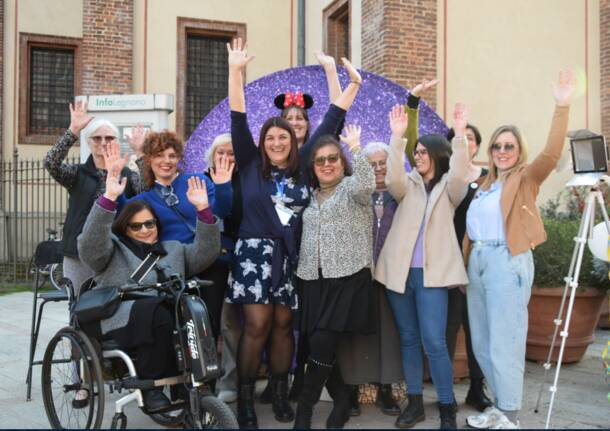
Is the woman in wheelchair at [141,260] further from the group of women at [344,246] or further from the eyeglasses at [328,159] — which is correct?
the eyeglasses at [328,159]

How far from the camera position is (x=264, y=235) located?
3.99 meters

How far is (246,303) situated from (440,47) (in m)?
8.18

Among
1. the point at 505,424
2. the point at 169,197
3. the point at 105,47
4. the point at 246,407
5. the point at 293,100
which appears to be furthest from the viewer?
the point at 105,47

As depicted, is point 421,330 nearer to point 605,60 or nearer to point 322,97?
point 322,97

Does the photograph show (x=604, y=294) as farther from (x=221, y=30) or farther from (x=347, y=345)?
(x=221, y=30)

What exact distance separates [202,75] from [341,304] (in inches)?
476

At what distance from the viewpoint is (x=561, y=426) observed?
407 cm

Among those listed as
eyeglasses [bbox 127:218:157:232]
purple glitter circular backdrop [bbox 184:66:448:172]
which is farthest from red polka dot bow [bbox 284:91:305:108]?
eyeglasses [bbox 127:218:157:232]

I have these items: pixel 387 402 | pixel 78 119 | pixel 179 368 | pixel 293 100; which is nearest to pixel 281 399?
pixel 387 402

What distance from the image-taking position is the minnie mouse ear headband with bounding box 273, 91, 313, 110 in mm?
4846

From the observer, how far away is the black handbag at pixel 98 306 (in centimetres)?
347

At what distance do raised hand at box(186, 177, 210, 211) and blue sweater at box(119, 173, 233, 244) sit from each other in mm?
210

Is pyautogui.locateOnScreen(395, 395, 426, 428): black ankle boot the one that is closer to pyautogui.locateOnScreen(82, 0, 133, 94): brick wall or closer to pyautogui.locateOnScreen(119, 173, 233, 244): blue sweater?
pyautogui.locateOnScreen(119, 173, 233, 244): blue sweater

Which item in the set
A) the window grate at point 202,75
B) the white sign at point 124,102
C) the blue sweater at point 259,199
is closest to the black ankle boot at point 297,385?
the blue sweater at point 259,199
